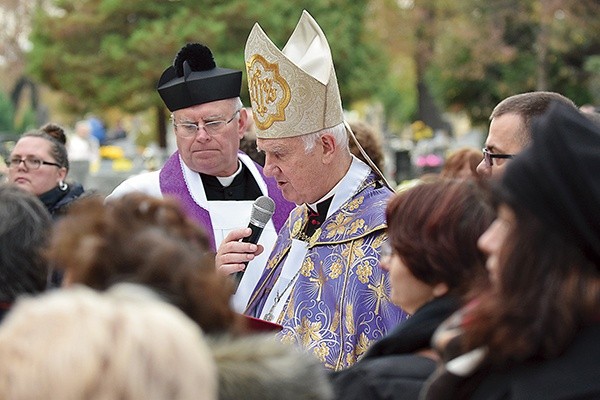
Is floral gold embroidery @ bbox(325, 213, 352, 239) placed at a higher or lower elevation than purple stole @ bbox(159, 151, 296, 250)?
higher

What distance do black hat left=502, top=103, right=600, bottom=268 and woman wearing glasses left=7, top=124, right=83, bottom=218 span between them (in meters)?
4.10

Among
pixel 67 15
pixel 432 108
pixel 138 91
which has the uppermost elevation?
pixel 67 15

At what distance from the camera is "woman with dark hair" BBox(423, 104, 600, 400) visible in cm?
228

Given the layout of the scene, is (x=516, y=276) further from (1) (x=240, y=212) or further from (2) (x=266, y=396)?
(1) (x=240, y=212)

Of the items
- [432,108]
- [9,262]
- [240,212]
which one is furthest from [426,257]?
[432,108]

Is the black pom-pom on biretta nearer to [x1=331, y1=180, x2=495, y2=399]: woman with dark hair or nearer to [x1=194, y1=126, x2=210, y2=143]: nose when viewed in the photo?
[x1=194, y1=126, x2=210, y2=143]: nose

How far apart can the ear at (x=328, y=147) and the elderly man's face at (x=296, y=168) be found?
17mm

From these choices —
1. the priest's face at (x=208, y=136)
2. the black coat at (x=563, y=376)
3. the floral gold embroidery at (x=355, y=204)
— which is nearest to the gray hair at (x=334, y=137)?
the floral gold embroidery at (x=355, y=204)

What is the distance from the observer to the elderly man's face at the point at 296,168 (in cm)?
431

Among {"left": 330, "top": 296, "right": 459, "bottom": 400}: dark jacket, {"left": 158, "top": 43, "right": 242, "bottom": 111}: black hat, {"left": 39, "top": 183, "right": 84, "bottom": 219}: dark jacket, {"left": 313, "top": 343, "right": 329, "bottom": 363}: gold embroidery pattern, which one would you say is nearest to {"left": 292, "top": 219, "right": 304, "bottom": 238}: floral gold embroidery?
{"left": 313, "top": 343, "right": 329, "bottom": 363}: gold embroidery pattern

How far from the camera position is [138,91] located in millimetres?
20719

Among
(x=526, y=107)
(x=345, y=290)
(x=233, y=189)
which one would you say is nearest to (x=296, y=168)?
(x=345, y=290)

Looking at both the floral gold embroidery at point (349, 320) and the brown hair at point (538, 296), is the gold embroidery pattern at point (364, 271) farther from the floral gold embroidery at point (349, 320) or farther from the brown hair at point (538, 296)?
the brown hair at point (538, 296)

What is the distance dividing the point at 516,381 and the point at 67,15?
793 inches
